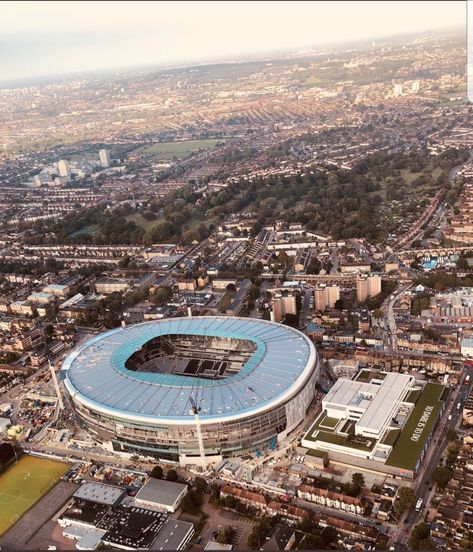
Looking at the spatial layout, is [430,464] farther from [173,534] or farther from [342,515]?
[173,534]

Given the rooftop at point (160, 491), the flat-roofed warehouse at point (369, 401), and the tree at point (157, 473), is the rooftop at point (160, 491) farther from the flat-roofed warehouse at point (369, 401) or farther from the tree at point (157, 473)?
the flat-roofed warehouse at point (369, 401)

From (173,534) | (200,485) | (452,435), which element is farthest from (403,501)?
(173,534)

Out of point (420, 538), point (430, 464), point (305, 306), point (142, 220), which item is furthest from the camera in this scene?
point (142, 220)

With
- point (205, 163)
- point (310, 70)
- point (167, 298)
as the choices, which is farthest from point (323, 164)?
point (310, 70)

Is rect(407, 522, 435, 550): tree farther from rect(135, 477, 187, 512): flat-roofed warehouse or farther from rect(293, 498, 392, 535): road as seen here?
rect(135, 477, 187, 512): flat-roofed warehouse

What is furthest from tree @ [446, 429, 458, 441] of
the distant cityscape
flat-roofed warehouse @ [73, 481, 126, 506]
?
flat-roofed warehouse @ [73, 481, 126, 506]

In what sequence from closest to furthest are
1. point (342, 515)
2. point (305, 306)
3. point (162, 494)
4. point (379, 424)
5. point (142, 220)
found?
point (342, 515) < point (162, 494) < point (379, 424) < point (305, 306) < point (142, 220)

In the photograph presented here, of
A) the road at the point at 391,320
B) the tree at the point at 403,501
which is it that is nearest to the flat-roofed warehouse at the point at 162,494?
the tree at the point at 403,501
